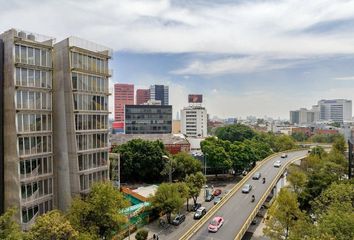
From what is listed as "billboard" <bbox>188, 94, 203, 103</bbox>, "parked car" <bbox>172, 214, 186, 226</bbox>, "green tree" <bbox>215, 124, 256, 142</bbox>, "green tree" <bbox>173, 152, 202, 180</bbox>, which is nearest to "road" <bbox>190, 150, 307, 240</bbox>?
"parked car" <bbox>172, 214, 186, 226</bbox>

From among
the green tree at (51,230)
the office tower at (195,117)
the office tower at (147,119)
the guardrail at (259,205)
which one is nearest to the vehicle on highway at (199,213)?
the guardrail at (259,205)

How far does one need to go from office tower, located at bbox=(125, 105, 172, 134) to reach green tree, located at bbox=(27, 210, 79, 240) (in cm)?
10885

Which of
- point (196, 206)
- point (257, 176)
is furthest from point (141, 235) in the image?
point (257, 176)

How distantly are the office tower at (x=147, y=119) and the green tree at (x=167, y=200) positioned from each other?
9136cm

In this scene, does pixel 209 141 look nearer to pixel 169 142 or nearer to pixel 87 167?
pixel 169 142

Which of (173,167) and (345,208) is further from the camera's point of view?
(173,167)

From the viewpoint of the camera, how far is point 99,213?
1182 inches

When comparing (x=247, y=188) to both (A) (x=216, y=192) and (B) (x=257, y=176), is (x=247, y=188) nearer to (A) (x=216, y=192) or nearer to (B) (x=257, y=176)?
(A) (x=216, y=192)

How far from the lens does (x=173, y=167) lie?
64.2 metres

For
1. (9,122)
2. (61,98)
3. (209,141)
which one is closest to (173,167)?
(209,141)

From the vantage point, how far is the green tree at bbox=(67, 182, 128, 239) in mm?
29234

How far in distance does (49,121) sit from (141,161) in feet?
99.4

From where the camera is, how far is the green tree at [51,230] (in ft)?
77.5

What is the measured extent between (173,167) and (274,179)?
19.7 m
